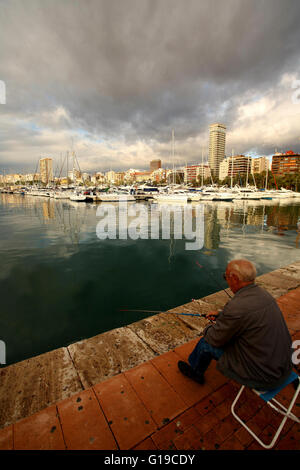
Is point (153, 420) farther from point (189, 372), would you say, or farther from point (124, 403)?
point (189, 372)

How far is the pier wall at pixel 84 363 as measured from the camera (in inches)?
104

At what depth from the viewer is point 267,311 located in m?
2.03

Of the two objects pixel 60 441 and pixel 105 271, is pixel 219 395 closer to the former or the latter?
pixel 60 441

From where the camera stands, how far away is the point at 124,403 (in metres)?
2.47

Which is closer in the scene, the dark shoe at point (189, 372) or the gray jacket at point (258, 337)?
the gray jacket at point (258, 337)

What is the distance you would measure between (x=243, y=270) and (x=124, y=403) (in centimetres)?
216

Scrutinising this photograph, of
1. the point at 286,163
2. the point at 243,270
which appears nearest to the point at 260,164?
the point at 286,163

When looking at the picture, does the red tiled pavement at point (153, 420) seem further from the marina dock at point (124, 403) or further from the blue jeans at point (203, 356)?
the blue jeans at point (203, 356)

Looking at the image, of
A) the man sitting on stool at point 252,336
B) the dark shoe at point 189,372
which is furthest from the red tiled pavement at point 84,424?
the man sitting on stool at point 252,336

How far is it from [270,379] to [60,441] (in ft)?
7.35

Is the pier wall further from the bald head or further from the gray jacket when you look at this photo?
the bald head

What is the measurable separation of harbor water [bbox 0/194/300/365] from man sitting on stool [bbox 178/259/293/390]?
3701 mm

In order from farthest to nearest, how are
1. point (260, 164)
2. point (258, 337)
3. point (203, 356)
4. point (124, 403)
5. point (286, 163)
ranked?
1. point (260, 164)
2. point (286, 163)
3. point (203, 356)
4. point (124, 403)
5. point (258, 337)
